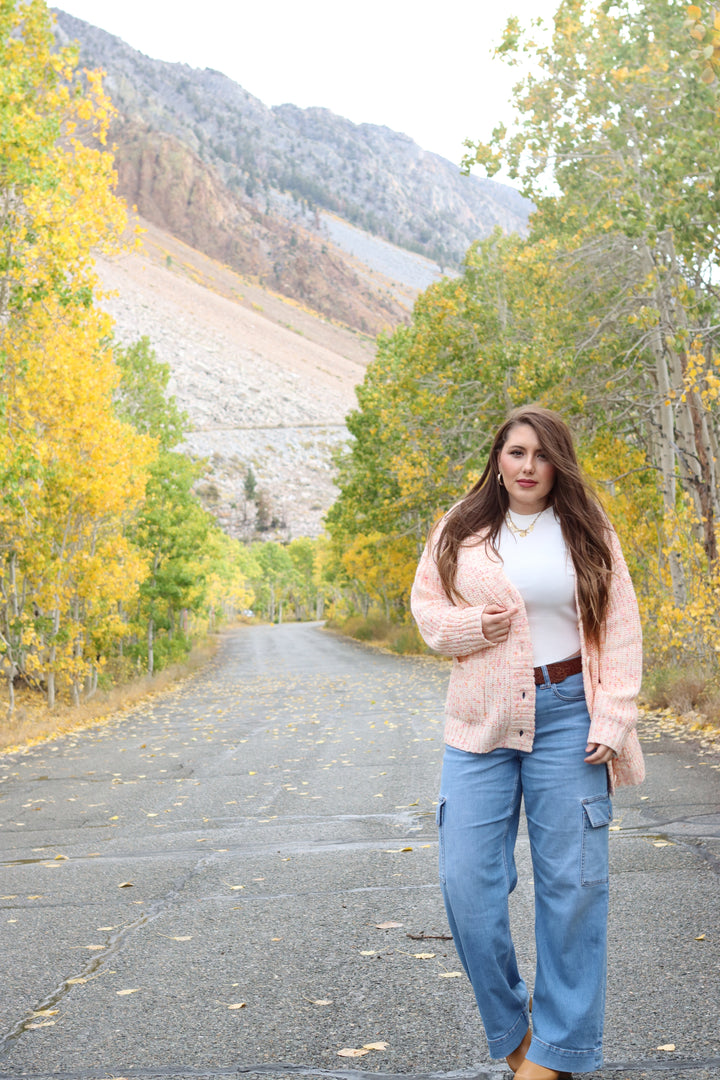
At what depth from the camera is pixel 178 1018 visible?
4016mm

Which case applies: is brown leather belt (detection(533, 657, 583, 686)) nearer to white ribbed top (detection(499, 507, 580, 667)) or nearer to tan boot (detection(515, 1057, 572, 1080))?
white ribbed top (detection(499, 507, 580, 667))

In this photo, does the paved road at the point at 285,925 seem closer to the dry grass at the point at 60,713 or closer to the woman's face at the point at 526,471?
the woman's face at the point at 526,471

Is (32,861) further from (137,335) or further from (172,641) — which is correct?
(137,335)

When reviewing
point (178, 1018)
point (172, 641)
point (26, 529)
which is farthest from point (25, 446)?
point (172, 641)

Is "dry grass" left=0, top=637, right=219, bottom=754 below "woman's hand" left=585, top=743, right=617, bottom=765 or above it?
below

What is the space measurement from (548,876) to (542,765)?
0.34 meters

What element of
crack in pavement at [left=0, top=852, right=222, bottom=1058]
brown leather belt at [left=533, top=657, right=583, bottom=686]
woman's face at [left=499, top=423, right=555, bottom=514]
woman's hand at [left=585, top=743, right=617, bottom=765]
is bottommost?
crack in pavement at [left=0, top=852, right=222, bottom=1058]

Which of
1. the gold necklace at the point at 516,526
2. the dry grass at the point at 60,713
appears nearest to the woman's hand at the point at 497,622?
the gold necklace at the point at 516,526

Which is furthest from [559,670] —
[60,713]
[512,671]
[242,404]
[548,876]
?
[242,404]

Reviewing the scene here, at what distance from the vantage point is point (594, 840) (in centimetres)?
317

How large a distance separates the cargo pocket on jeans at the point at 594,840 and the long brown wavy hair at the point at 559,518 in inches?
19.6

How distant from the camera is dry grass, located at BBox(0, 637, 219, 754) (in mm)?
14703

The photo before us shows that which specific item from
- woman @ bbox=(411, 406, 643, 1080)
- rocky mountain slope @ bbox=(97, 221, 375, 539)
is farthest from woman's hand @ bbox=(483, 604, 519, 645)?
rocky mountain slope @ bbox=(97, 221, 375, 539)

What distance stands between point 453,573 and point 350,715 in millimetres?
13027
